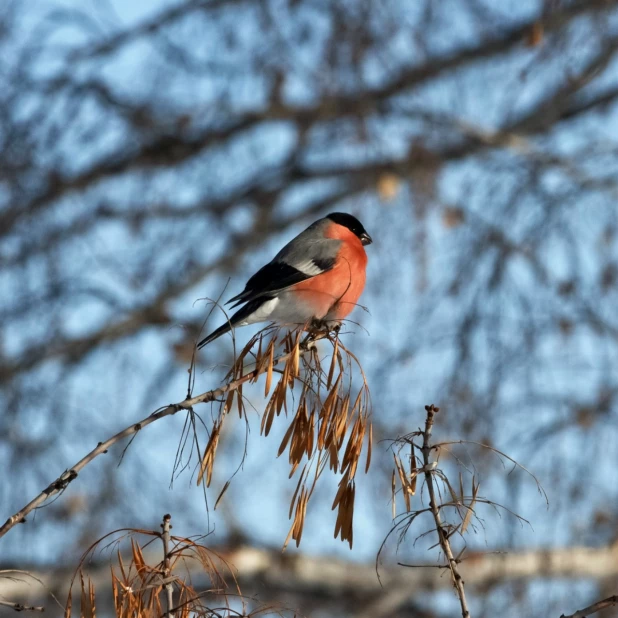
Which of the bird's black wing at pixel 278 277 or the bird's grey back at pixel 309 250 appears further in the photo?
the bird's grey back at pixel 309 250

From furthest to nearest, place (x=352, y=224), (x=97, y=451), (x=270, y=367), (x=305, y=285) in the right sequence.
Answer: (x=352, y=224) → (x=305, y=285) → (x=270, y=367) → (x=97, y=451)

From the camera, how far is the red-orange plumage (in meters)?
2.36

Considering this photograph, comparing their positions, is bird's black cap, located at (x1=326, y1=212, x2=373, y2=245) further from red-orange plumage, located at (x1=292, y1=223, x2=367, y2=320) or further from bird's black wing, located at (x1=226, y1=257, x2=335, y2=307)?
bird's black wing, located at (x1=226, y1=257, x2=335, y2=307)

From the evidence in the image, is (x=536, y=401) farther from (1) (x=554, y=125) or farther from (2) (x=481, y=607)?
(1) (x=554, y=125)

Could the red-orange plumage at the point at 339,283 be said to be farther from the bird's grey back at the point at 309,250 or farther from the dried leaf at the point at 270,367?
the dried leaf at the point at 270,367

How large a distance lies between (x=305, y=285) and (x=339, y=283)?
102 millimetres

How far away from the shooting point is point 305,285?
2.50m

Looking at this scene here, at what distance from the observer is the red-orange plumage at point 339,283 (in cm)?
236

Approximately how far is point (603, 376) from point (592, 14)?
1.42m

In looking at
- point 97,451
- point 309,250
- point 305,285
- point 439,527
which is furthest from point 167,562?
point 309,250

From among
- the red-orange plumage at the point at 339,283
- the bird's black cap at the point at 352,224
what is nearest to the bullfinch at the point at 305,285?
the red-orange plumage at the point at 339,283

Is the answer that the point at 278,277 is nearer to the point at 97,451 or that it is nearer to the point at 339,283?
the point at 339,283

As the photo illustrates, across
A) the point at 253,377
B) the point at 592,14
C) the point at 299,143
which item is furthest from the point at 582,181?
the point at 253,377

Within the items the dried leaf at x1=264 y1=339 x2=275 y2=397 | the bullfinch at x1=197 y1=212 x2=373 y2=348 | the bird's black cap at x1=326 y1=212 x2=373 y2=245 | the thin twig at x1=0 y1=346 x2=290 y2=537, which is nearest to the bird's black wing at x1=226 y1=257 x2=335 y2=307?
the bullfinch at x1=197 y1=212 x2=373 y2=348
